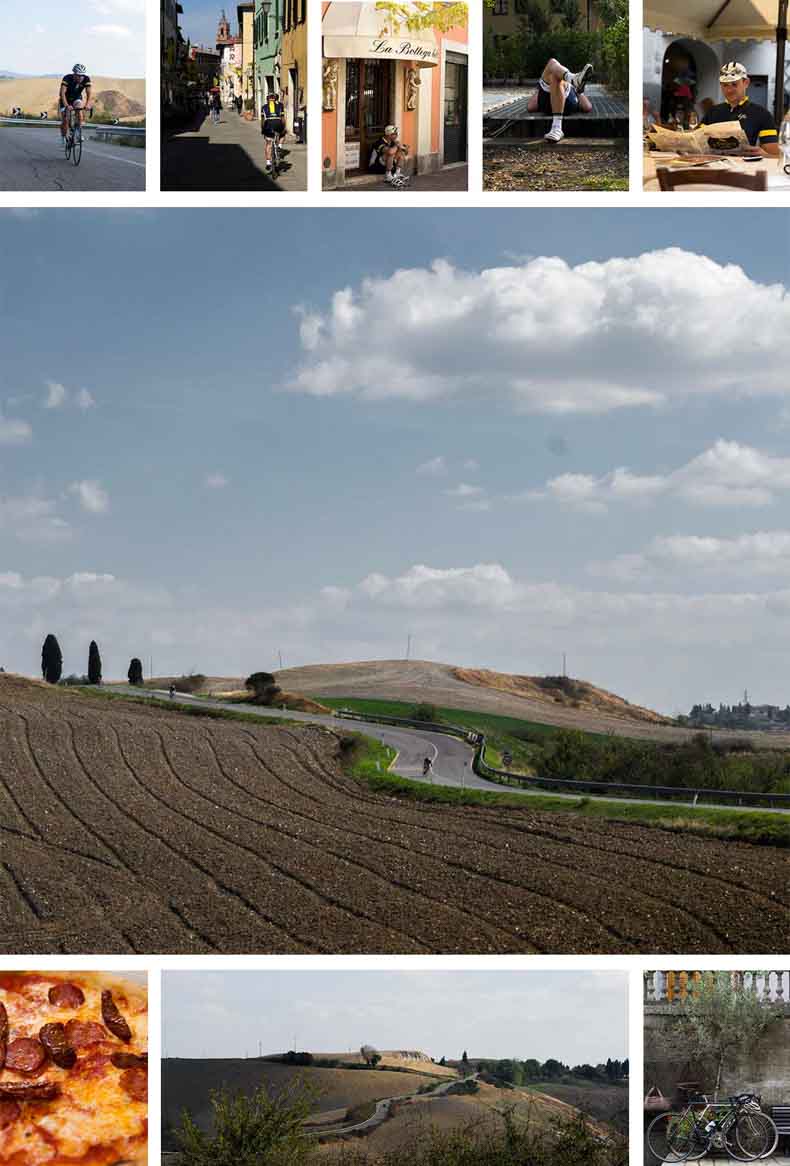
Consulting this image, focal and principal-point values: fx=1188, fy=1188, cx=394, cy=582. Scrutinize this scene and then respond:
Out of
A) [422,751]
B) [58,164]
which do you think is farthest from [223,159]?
[422,751]

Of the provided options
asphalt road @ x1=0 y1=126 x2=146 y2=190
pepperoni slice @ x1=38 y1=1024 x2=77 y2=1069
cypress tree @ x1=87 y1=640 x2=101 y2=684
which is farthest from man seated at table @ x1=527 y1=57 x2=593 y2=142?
pepperoni slice @ x1=38 y1=1024 x2=77 y2=1069

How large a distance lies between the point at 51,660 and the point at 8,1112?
5.81 metres

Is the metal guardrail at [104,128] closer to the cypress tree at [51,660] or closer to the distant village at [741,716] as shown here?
the cypress tree at [51,660]

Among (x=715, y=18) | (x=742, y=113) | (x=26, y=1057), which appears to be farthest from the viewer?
(x=742, y=113)

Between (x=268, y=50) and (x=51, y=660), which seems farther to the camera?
(x=51, y=660)

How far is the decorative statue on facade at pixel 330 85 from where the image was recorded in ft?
39.6

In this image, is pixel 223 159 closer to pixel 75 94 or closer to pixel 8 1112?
pixel 75 94

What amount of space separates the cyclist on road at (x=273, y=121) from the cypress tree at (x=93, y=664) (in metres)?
6.20

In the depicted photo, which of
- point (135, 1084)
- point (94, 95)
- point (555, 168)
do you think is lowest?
point (135, 1084)

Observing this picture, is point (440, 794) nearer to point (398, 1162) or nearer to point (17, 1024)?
point (398, 1162)

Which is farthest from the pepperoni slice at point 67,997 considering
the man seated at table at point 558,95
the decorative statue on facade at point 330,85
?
the man seated at table at point 558,95

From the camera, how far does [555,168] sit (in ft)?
40.5

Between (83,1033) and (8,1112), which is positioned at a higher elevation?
(83,1033)

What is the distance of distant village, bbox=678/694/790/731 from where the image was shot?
542 inches
